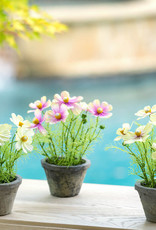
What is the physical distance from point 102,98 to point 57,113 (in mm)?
5315

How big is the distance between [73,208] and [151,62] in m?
6.87

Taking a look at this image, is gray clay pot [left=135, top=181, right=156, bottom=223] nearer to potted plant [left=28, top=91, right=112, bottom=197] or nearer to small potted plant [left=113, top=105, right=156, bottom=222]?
small potted plant [left=113, top=105, right=156, bottom=222]

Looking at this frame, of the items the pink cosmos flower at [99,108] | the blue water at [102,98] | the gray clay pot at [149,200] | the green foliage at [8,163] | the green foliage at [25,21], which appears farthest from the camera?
the blue water at [102,98]

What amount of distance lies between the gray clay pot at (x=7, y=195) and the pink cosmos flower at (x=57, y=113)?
225 millimetres

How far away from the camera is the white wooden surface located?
3.89 ft

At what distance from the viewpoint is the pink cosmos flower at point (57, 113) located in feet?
4.34

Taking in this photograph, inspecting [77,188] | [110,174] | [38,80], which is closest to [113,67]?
[38,80]

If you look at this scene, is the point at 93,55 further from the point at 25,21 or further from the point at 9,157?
the point at 9,157

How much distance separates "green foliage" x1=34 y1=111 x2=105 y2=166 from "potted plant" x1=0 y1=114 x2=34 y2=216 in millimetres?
135

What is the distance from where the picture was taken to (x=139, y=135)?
1.21 m

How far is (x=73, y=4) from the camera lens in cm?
837

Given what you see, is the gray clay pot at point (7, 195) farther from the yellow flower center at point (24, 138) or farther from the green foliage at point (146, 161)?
the green foliage at point (146, 161)

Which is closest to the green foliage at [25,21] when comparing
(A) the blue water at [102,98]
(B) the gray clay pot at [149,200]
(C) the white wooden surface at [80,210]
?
(C) the white wooden surface at [80,210]

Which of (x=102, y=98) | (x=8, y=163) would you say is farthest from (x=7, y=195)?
(x=102, y=98)
